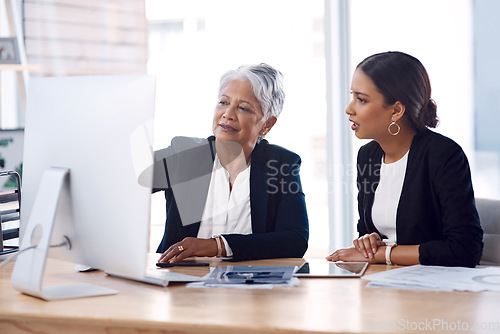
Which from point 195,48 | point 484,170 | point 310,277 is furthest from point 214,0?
point 310,277

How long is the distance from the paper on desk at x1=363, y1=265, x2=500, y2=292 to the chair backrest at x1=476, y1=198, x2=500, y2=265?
379mm

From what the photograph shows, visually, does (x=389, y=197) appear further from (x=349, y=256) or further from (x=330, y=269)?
(x=330, y=269)

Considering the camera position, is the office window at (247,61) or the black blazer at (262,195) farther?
the office window at (247,61)

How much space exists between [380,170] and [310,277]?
28.6 inches

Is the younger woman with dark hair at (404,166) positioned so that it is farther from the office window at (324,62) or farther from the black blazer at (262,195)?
the office window at (324,62)

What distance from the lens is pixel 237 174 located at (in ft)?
7.16

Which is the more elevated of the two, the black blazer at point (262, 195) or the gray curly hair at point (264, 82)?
the gray curly hair at point (264, 82)

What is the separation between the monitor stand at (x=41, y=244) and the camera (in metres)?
1.31

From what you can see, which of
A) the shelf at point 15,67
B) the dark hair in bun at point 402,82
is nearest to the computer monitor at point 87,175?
the dark hair in bun at point 402,82

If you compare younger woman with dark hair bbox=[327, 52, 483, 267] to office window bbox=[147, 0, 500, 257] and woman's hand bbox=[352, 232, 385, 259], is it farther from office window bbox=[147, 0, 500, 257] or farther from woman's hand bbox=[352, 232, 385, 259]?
office window bbox=[147, 0, 500, 257]

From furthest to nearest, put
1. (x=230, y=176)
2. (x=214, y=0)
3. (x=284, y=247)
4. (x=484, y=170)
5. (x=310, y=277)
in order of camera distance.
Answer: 1. (x=214, y=0)
2. (x=484, y=170)
3. (x=230, y=176)
4. (x=284, y=247)
5. (x=310, y=277)

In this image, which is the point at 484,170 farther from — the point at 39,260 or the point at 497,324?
the point at 39,260

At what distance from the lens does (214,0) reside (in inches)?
153

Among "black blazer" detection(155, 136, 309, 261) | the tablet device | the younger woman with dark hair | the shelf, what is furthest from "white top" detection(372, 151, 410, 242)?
the shelf
